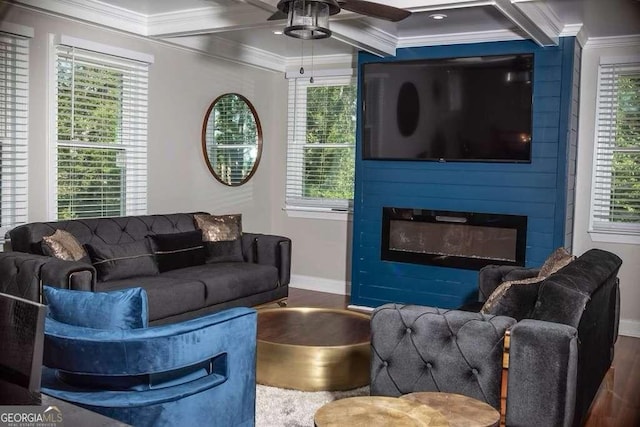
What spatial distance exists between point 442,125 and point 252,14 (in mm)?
1905

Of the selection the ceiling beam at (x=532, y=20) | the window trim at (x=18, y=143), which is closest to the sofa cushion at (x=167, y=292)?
the window trim at (x=18, y=143)

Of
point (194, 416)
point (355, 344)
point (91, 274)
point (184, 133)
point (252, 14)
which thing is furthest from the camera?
point (184, 133)

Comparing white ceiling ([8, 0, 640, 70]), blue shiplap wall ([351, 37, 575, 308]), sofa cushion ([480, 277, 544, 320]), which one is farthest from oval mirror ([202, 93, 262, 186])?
sofa cushion ([480, 277, 544, 320])

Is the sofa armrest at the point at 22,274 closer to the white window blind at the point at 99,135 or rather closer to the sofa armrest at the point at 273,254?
the white window blind at the point at 99,135

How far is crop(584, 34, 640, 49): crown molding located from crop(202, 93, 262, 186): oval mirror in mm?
3316

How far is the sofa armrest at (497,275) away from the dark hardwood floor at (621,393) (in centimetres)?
83

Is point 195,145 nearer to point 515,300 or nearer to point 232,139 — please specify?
point 232,139

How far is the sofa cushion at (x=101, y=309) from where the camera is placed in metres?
2.39

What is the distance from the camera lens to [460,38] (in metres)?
5.47

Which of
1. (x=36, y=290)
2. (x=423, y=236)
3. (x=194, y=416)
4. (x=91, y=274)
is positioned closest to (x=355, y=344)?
(x=194, y=416)

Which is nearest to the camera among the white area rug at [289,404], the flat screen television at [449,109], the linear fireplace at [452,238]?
the white area rug at [289,404]

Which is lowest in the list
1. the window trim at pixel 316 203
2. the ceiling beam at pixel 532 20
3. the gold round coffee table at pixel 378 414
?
the gold round coffee table at pixel 378 414

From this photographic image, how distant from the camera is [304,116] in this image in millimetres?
6977

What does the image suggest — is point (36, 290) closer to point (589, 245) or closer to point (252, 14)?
point (252, 14)
